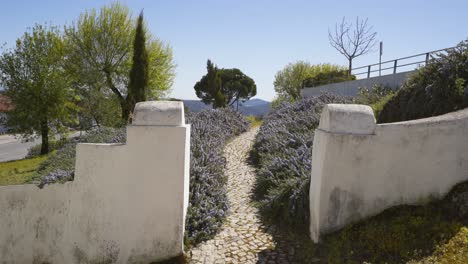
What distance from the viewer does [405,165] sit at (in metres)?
3.46

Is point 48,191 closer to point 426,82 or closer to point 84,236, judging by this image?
point 84,236

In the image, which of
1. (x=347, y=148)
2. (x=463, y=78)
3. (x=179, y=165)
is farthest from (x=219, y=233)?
(x=463, y=78)

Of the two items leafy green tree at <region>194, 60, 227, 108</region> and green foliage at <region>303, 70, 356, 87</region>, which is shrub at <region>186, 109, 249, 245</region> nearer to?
green foliage at <region>303, 70, 356, 87</region>

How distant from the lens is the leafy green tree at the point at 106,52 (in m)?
18.5

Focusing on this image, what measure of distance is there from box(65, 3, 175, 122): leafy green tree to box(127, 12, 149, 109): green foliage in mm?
2806

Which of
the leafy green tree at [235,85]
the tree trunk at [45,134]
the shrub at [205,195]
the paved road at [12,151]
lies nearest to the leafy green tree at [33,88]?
the tree trunk at [45,134]

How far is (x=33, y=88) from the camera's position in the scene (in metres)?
13.3

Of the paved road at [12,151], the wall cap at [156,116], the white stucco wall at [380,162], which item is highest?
the wall cap at [156,116]

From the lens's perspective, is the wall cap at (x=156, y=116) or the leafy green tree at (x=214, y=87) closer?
the wall cap at (x=156, y=116)

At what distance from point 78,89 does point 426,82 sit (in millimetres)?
17684

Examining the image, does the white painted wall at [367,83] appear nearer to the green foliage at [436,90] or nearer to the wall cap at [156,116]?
the green foliage at [436,90]

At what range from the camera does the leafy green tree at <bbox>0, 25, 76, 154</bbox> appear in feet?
43.7

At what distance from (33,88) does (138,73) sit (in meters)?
4.86

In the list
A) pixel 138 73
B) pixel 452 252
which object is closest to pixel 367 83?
pixel 138 73
